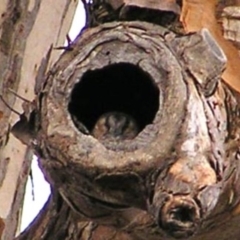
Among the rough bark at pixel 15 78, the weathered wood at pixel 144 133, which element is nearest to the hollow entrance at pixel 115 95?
the weathered wood at pixel 144 133

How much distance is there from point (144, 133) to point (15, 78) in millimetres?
576

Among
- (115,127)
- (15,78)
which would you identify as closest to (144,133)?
(115,127)

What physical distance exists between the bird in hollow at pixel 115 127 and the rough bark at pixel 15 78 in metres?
0.47

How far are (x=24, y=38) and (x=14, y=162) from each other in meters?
0.13

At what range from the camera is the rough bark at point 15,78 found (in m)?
2.35

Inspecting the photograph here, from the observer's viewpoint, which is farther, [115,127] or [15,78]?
[15,78]

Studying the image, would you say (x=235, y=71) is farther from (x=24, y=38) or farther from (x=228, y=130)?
(x=24, y=38)

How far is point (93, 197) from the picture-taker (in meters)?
1.82

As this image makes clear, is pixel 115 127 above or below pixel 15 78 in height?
above

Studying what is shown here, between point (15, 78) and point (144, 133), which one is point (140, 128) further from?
point (15, 78)

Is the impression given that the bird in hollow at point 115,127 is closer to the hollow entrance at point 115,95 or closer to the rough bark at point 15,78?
the hollow entrance at point 115,95

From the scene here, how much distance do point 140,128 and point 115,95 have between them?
0.05 metres

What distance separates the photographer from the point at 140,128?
6.09 feet

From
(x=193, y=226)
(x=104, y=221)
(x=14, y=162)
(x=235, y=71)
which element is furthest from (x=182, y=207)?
(x=14, y=162)
